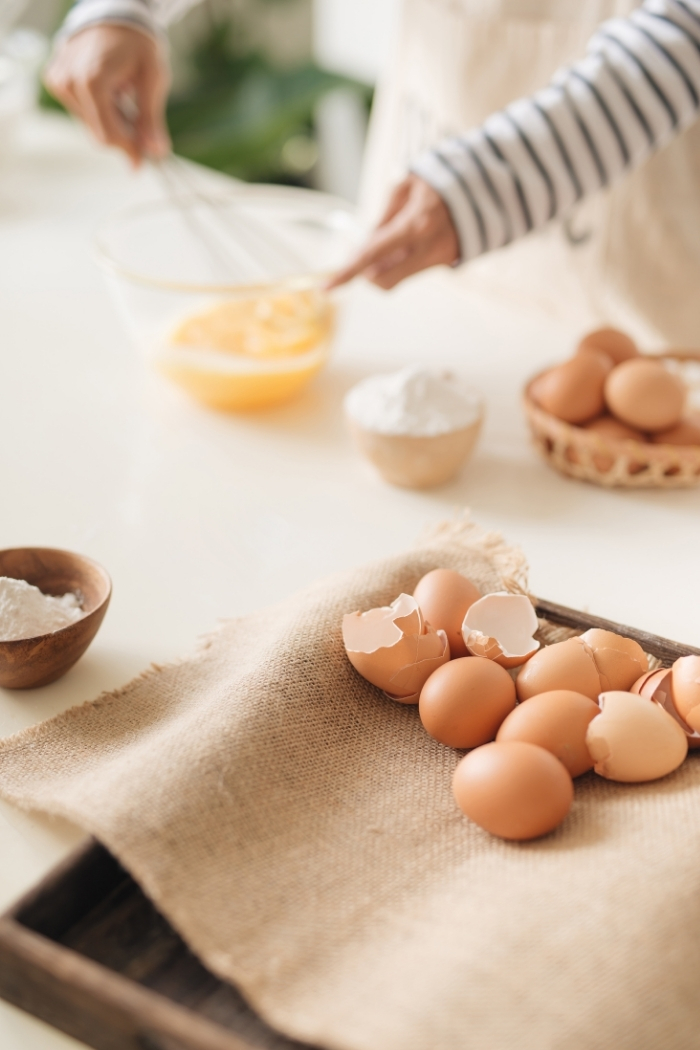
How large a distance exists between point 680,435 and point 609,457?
8cm

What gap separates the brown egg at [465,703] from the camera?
0.67 meters

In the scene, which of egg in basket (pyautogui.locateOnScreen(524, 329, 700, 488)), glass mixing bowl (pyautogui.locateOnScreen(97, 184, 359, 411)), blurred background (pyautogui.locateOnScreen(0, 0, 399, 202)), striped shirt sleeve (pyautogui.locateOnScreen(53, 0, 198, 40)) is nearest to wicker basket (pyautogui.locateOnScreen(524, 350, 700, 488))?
egg in basket (pyautogui.locateOnScreen(524, 329, 700, 488))

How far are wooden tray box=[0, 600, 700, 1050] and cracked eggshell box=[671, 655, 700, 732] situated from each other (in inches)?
12.6

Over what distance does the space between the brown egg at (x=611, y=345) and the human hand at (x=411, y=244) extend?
172mm

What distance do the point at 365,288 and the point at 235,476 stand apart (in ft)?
1.81

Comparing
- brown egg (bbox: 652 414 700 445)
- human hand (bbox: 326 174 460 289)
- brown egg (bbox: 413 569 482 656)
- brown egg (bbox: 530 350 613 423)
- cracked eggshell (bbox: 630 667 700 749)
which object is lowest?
brown egg (bbox: 652 414 700 445)

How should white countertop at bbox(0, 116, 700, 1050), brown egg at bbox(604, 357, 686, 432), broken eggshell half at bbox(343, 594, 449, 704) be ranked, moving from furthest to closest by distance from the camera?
brown egg at bbox(604, 357, 686, 432), white countertop at bbox(0, 116, 700, 1050), broken eggshell half at bbox(343, 594, 449, 704)

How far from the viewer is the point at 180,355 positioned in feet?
3.85

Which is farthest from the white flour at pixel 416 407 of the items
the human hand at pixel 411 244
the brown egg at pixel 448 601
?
the brown egg at pixel 448 601

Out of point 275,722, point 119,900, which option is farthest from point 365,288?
point 119,900

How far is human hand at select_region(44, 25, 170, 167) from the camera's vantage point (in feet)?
4.24

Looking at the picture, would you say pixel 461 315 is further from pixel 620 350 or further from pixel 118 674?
pixel 118 674

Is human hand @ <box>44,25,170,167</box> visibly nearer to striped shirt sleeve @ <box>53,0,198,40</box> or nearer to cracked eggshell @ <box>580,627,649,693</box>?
striped shirt sleeve @ <box>53,0,198,40</box>

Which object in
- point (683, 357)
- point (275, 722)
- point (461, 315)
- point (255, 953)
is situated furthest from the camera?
point (461, 315)
